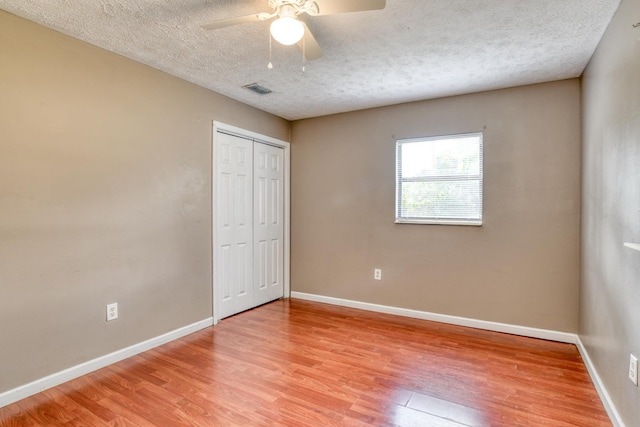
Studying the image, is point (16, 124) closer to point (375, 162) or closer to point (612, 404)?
point (375, 162)

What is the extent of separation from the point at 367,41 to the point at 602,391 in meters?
2.74

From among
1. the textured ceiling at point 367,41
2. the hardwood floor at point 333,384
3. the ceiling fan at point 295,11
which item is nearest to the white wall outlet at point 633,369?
the hardwood floor at point 333,384

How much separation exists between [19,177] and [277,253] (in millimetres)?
2758

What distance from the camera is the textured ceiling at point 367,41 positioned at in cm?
196

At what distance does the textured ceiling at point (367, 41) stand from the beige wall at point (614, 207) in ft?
0.97

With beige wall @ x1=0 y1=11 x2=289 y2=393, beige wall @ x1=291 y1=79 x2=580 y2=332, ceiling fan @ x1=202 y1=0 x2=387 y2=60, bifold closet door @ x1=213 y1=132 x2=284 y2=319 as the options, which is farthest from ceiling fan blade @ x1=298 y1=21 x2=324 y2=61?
beige wall @ x1=291 y1=79 x2=580 y2=332

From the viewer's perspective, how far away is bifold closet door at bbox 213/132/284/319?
3.51 metres

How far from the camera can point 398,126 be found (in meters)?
3.73

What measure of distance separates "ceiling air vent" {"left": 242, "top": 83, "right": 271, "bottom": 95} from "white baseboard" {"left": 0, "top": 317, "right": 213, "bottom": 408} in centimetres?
235

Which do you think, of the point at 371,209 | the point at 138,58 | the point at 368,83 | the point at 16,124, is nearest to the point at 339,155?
the point at 371,209

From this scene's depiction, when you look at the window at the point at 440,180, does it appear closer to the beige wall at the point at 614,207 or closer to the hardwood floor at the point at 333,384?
the beige wall at the point at 614,207

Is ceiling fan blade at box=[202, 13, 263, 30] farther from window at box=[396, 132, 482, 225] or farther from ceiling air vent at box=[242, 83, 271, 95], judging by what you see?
window at box=[396, 132, 482, 225]

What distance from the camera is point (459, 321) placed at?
342cm

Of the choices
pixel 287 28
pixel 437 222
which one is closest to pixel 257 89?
pixel 287 28
